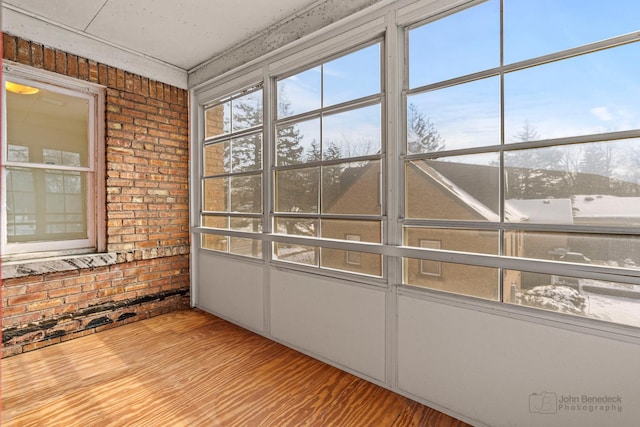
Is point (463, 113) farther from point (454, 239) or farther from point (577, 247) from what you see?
point (577, 247)

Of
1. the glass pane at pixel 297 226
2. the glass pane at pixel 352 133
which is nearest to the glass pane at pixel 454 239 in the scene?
the glass pane at pixel 352 133

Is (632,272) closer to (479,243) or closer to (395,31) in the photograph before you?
(479,243)

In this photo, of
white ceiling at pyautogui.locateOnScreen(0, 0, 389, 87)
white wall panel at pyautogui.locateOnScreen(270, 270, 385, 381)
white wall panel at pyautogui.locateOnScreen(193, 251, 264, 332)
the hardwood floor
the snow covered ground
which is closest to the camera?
the snow covered ground

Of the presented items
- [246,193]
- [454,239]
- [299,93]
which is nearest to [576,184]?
[454,239]

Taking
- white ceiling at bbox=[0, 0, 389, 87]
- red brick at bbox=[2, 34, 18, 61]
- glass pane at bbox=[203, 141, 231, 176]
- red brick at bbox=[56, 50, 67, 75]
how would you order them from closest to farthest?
1. white ceiling at bbox=[0, 0, 389, 87]
2. red brick at bbox=[2, 34, 18, 61]
3. red brick at bbox=[56, 50, 67, 75]
4. glass pane at bbox=[203, 141, 231, 176]

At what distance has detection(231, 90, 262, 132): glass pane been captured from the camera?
3.45m

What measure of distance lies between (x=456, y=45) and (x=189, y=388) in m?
2.92

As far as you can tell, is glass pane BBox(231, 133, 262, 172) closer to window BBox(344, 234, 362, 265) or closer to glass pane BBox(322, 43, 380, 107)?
glass pane BBox(322, 43, 380, 107)

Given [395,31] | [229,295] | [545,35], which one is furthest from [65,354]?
[545,35]

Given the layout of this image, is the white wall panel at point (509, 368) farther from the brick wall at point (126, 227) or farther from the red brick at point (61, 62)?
the red brick at point (61, 62)

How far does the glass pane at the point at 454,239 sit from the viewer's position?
7.00ft

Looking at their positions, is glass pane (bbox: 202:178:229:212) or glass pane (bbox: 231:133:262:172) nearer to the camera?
glass pane (bbox: 231:133:262:172)

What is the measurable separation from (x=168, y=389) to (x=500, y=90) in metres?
2.92

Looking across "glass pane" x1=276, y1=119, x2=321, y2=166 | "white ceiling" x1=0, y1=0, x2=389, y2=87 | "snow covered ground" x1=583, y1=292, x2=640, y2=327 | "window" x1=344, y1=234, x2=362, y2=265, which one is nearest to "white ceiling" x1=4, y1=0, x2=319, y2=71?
"white ceiling" x1=0, y1=0, x2=389, y2=87
